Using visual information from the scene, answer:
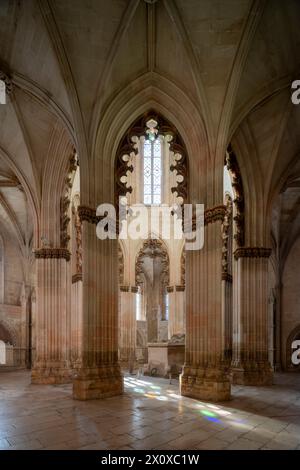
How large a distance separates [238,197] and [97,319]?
6.51m

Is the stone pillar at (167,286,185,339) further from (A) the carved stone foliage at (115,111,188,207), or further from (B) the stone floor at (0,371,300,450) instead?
(A) the carved stone foliage at (115,111,188,207)

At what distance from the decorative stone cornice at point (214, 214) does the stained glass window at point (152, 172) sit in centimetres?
1284

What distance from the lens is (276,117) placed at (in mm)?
11570

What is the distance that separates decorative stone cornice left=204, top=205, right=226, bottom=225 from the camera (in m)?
9.44

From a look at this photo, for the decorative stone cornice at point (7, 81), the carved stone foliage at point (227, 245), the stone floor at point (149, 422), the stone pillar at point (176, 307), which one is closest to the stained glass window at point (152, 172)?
the stone pillar at point (176, 307)

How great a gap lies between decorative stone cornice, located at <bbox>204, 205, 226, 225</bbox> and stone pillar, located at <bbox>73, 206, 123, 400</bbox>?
264cm

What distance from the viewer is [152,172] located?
22703 mm

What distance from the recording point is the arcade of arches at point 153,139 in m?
8.84

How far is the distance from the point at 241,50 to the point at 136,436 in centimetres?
851

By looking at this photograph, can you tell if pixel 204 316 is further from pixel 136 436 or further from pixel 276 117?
pixel 276 117

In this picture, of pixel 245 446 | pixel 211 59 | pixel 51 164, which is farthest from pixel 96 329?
pixel 211 59

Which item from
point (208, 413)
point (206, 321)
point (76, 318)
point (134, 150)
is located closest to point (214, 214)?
point (206, 321)

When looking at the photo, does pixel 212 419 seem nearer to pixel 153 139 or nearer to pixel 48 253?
pixel 153 139

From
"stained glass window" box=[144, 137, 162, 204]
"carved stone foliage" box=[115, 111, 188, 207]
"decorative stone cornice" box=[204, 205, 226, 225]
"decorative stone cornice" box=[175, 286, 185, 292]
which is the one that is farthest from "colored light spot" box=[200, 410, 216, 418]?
"stained glass window" box=[144, 137, 162, 204]
